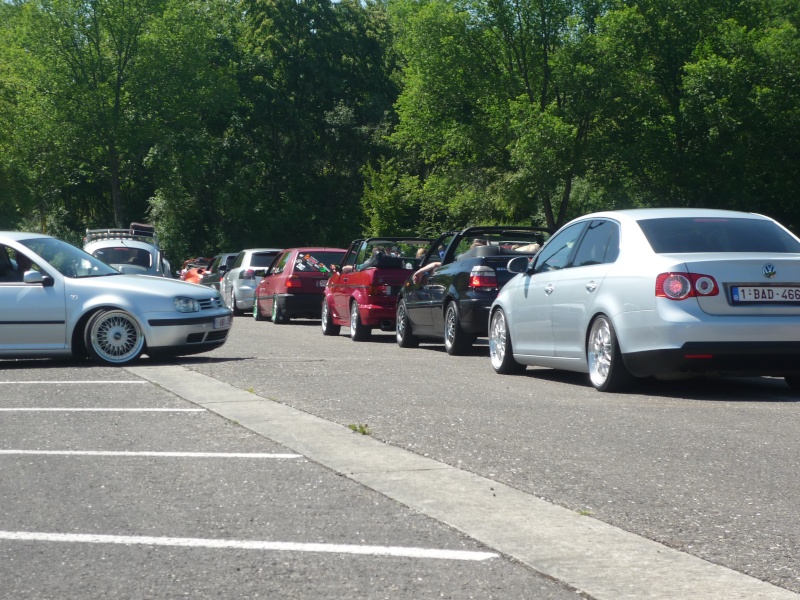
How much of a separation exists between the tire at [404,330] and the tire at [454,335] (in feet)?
5.07

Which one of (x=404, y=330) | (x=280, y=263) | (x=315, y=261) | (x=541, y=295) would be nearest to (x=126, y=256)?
(x=280, y=263)

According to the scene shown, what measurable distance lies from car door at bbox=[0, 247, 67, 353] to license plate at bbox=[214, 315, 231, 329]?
1654mm

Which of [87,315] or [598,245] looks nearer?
[598,245]

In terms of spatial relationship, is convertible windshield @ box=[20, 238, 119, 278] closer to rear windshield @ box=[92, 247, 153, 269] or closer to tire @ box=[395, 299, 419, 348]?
tire @ box=[395, 299, 419, 348]

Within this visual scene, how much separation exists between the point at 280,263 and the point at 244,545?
2184 cm

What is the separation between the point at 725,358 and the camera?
993cm

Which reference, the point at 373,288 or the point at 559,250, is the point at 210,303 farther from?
the point at 373,288

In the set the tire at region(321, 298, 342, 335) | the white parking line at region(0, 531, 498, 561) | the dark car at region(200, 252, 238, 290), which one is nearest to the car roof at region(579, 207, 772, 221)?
the white parking line at region(0, 531, 498, 561)

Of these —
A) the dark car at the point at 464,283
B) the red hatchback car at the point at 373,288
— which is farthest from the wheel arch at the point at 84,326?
the red hatchback car at the point at 373,288

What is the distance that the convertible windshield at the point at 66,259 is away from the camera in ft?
46.5

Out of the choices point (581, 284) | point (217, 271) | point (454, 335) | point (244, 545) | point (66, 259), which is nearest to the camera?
point (244, 545)

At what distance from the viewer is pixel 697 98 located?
2002 inches

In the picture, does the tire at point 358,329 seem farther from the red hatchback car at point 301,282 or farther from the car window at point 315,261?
the car window at point 315,261

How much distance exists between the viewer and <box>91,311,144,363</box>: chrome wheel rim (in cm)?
1366
